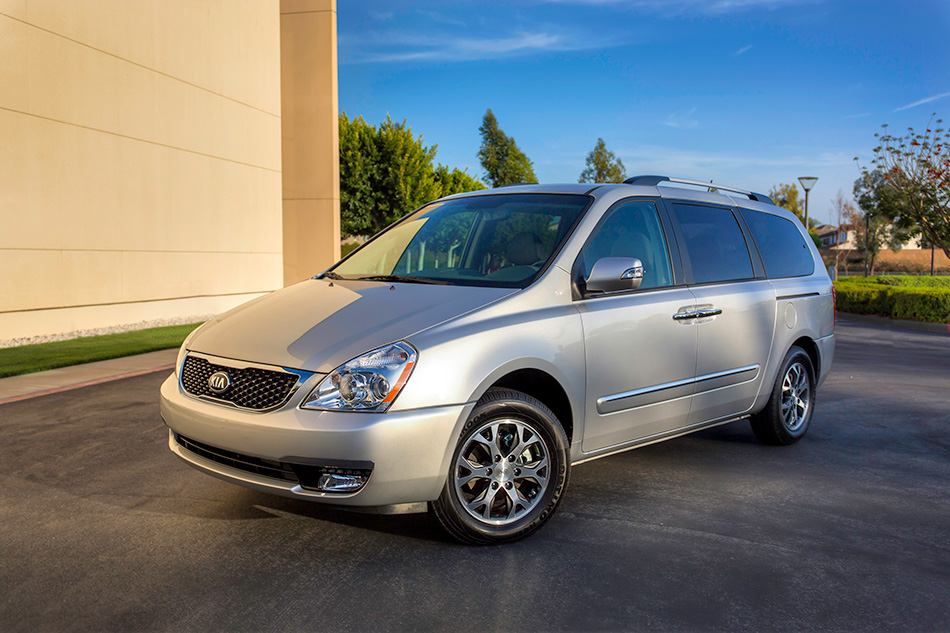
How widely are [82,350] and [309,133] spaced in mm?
14816

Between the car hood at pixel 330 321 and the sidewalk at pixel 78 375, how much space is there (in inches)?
196

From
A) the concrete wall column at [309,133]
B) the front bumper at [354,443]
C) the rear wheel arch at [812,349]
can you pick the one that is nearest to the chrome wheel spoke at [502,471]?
the front bumper at [354,443]

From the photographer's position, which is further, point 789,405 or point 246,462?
point 789,405

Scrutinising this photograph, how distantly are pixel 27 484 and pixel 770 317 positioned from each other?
5.33m

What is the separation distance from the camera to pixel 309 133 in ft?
83.3

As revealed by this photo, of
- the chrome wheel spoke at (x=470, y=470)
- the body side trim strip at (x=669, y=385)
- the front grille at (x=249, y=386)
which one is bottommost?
the chrome wheel spoke at (x=470, y=470)

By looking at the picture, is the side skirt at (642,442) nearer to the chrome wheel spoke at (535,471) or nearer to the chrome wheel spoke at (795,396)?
the chrome wheel spoke at (535,471)

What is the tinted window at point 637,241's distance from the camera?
15.7ft

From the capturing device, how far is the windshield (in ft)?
15.2

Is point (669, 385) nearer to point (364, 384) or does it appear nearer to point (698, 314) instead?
point (698, 314)

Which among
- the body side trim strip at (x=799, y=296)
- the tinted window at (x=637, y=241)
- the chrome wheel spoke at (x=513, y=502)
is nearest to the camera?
the chrome wheel spoke at (x=513, y=502)

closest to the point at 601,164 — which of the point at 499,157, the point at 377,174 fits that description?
the point at 499,157

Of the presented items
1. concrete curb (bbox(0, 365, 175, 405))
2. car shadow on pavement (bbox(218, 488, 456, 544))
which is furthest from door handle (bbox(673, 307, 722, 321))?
concrete curb (bbox(0, 365, 175, 405))

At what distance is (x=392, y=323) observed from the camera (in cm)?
388
